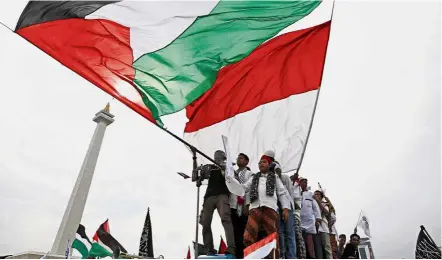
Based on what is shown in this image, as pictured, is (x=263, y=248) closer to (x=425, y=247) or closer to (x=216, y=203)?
(x=216, y=203)

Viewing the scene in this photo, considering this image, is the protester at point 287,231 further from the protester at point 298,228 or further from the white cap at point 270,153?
the protester at point 298,228

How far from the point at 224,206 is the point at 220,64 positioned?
2.03 metres

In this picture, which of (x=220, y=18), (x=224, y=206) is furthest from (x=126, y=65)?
(x=224, y=206)

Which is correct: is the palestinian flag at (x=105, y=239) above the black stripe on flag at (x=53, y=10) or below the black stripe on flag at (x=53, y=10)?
below

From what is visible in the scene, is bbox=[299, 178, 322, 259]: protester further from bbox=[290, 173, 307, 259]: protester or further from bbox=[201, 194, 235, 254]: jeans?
bbox=[201, 194, 235, 254]: jeans

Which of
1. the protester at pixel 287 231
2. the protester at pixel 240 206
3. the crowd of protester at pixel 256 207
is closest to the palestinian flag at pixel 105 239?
the protester at pixel 240 206

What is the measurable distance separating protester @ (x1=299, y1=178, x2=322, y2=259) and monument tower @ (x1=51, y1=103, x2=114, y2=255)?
17.7m

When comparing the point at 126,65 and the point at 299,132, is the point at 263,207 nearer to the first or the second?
the point at 299,132

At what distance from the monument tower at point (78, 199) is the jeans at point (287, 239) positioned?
18.4 meters

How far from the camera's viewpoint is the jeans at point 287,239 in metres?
5.38

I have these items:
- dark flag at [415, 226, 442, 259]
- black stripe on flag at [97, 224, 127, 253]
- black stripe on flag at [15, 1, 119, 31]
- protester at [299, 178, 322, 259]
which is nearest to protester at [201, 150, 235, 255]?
protester at [299, 178, 322, 259]

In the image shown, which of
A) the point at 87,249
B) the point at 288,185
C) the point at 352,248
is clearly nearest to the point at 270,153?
the point at 288,185

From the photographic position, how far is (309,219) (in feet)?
22.0

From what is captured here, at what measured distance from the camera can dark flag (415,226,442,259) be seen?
8375 millimetres
